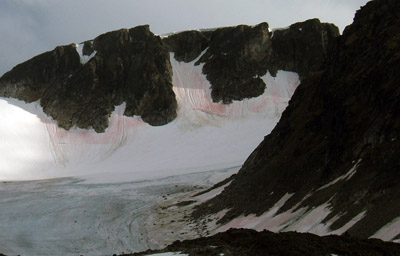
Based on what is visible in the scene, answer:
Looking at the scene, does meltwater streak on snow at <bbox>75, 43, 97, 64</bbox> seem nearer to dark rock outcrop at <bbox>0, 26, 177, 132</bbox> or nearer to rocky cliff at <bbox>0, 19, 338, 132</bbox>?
rocky cliff at <bbox>0, 19, 338, 132</bbox>

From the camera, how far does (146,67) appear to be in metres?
94.9

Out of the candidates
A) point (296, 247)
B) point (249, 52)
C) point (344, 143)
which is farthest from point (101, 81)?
point (296, 247)

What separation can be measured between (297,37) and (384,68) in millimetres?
76767

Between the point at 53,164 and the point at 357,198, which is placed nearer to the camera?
the point at 357,198

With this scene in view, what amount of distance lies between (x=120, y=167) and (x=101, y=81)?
1050 inches

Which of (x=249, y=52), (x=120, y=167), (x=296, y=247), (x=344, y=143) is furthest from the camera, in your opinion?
(x=249, y=52)

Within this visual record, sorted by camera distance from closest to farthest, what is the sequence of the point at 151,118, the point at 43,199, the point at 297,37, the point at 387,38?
the point at 387,38 < the point at 43,199 < the point at 151,118 < the point at 297,37

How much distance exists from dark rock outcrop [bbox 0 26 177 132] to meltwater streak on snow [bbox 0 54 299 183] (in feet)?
7.57

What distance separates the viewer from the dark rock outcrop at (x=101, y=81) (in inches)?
3565

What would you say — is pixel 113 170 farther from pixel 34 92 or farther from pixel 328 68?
pixel 328 68

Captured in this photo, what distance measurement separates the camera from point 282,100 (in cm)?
9369


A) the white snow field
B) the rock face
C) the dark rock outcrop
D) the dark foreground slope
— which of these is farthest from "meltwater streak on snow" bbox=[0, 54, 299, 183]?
the dark foreground slope

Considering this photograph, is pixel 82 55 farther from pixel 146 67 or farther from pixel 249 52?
pixel 249 52

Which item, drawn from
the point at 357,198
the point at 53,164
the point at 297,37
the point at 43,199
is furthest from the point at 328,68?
the point at 297,37
